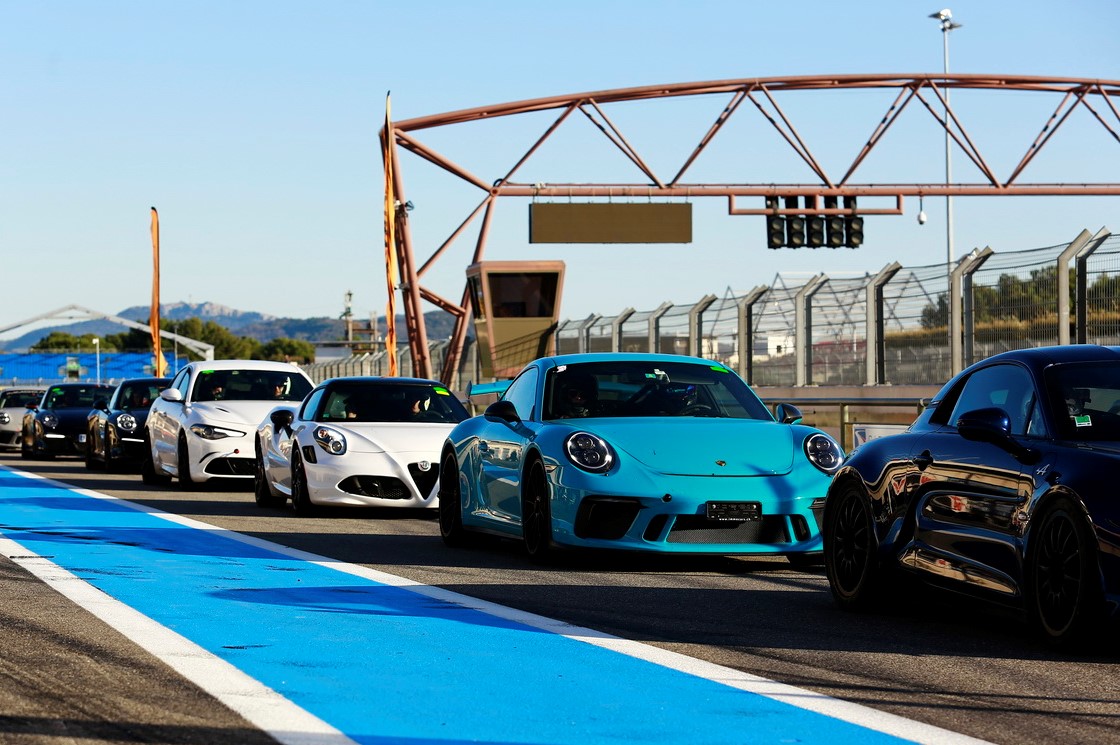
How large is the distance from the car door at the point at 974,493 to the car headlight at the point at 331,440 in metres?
8.02

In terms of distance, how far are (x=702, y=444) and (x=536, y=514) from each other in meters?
1.14

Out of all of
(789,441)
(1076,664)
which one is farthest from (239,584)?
(1076,664)

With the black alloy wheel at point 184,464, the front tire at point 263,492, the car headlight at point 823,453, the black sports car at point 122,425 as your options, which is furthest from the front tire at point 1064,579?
the black sports car at point 122,425

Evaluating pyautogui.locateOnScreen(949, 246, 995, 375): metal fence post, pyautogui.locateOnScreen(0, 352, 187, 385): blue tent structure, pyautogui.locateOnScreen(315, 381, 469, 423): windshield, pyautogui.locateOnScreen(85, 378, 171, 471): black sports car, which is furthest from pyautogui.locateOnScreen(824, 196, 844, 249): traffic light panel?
pyautogui.locateOnScreen(0, 352, 187, 385): blue tent structure

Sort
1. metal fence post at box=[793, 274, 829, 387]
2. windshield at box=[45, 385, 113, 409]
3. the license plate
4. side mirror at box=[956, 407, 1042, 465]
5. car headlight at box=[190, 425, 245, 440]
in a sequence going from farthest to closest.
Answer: windshield at box=[45, 385, 113, 409]
metal fence post at box=[793, 274, 829, 387]
car headlight at box=[190, 425, 245, 440]
the license plate
side mirror at box=[956, 407, 1042, 465]

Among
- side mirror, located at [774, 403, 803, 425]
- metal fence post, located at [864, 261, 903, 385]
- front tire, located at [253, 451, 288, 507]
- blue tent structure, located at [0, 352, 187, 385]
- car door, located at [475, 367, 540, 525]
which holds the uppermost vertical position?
blue tent structure, located at [0, 352, 187, 385]

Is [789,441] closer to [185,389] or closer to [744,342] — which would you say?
[185,389]

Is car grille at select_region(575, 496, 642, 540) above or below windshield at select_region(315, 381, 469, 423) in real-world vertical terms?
below

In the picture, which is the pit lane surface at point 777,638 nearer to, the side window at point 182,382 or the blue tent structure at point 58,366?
the side window at point 182,382

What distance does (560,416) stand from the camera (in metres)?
11.5

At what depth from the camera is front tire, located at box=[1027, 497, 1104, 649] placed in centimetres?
668

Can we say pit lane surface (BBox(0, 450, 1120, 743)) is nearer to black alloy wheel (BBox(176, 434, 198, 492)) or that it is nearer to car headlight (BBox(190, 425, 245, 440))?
car headlight (BBox(190, 425, 245, 440))

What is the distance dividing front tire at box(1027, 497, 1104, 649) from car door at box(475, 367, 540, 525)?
4.69 metres

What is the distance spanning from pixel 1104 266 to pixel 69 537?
10.7 meters
